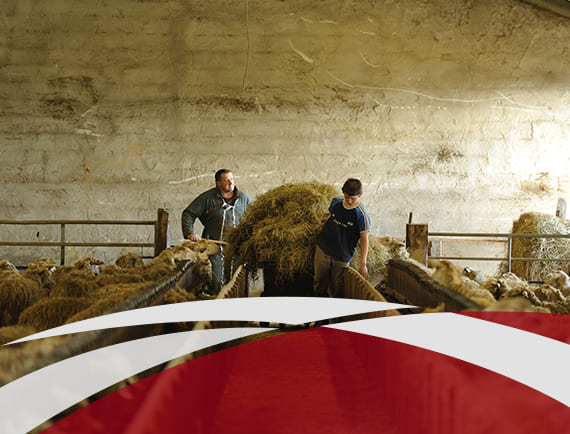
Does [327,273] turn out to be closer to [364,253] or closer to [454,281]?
[364,253]

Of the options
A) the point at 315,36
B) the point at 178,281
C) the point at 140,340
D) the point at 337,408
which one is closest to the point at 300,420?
the point at 337,408

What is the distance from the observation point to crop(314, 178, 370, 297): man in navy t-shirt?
11.8 feet

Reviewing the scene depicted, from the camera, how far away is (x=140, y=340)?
5.91ft

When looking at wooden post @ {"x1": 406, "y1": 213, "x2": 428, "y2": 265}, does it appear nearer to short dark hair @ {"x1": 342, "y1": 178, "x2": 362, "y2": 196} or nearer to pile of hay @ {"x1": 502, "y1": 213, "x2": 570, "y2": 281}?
short dark hair @ {"x1": 342, "y1": 178, "x2": 362, "y2": 196}

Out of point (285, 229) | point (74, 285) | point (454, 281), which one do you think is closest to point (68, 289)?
point (74, 285)

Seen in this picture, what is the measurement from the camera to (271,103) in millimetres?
8188

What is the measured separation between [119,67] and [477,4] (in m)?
6.60

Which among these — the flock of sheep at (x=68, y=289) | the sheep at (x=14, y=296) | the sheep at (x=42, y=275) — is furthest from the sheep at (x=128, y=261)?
the sheep at (x=14, y=296)

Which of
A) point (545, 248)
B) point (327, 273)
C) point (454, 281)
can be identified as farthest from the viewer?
point (545, 248)

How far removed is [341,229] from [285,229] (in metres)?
0.52

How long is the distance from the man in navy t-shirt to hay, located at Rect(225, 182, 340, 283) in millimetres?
155

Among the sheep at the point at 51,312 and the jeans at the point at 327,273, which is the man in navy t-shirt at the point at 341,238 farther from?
the sheep at the point at 51,312

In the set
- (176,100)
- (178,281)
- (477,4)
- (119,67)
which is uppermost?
(477,4)

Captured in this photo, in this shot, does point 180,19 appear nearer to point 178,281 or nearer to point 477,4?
point 477,4
